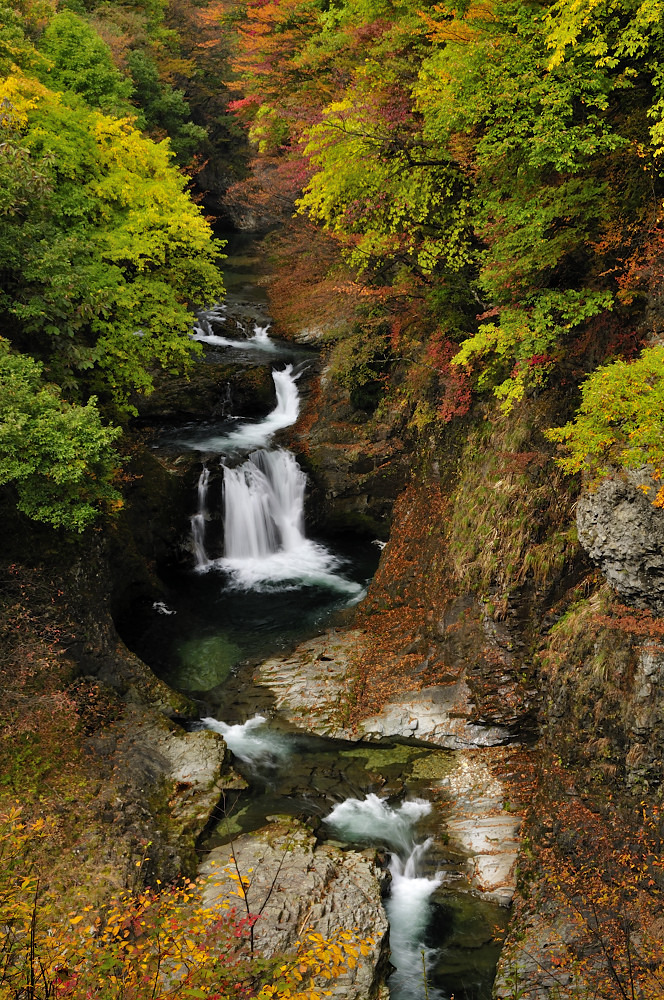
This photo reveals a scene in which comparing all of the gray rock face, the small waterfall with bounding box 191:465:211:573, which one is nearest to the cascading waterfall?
the gray rock face

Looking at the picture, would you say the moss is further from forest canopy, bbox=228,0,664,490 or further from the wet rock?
the wet rock

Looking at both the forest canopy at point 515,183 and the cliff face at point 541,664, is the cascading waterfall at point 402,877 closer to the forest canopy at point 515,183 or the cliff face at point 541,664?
the cliff face at point 541,664

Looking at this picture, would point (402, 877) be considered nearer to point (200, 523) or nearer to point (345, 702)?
point (345, 702)

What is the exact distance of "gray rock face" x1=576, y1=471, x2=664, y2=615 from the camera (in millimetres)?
7180

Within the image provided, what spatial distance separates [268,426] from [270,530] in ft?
11.9

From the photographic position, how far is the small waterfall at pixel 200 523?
17.3 m

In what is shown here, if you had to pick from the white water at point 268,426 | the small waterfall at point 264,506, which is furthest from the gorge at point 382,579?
the white water at point 268,426

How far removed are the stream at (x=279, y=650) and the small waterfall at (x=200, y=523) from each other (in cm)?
3

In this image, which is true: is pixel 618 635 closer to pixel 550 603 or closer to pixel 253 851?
pixel 550 603

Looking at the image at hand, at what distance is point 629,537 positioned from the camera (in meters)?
7.40

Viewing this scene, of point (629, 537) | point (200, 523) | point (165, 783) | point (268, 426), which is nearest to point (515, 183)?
point (629, 537)

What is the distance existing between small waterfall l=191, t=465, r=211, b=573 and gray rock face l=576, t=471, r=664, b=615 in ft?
37.6

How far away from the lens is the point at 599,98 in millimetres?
7484

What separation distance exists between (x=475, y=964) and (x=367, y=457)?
1192 cm
